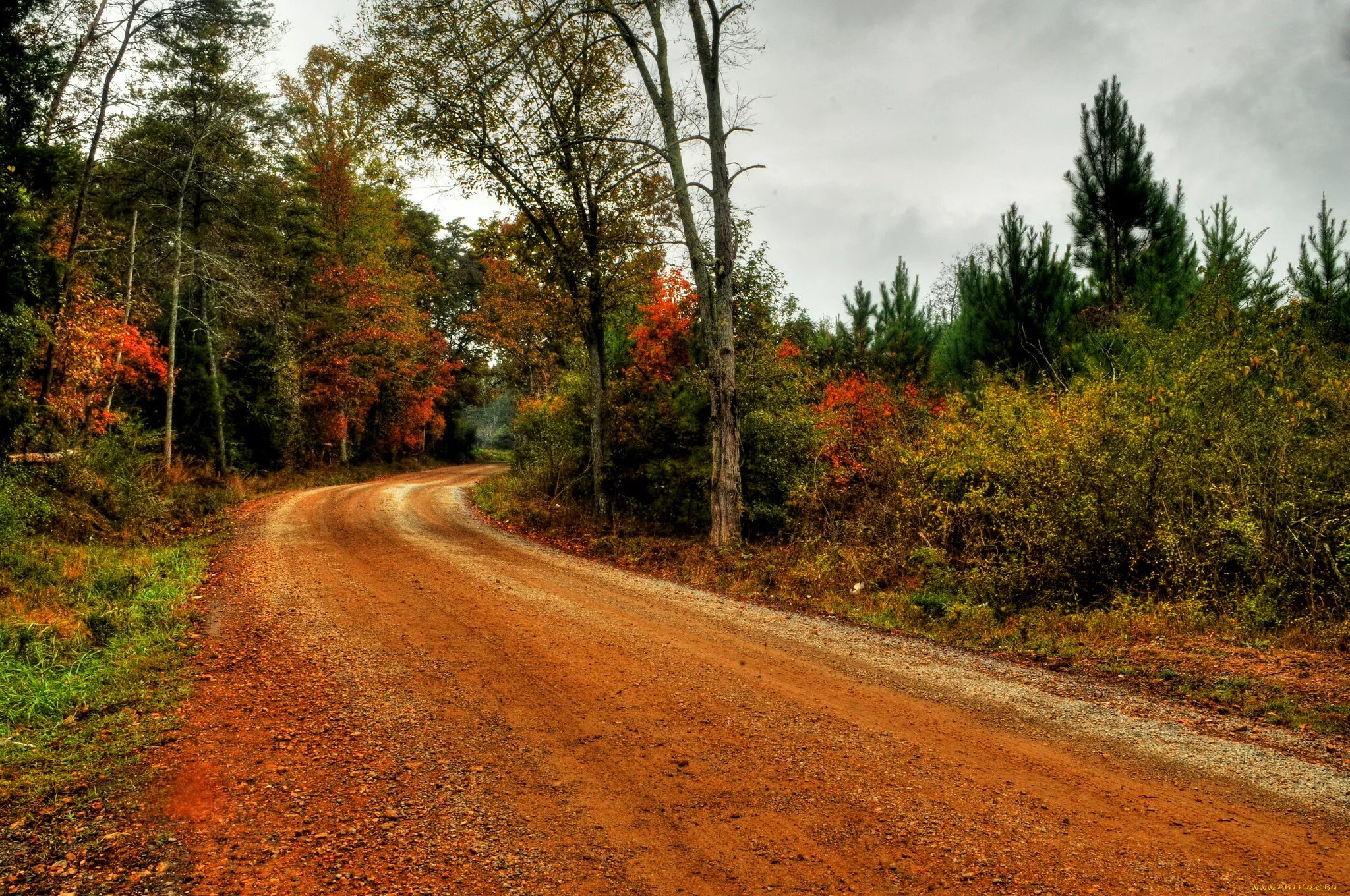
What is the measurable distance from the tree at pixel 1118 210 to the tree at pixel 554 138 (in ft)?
31.9

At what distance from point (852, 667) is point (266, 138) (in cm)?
2529

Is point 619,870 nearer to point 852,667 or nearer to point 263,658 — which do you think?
point 852,667

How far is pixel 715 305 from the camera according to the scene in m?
12.4

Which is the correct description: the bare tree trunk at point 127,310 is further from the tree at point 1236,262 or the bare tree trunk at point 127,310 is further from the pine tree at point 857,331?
the tree at point 1236,262

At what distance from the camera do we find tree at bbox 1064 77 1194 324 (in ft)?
49.2

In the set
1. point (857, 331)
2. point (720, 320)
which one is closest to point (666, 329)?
point (720, 320)

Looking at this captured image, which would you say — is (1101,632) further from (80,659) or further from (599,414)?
(599,414)

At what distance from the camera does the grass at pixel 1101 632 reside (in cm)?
513

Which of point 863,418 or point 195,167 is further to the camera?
point 195,167

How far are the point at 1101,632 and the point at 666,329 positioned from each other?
10.4 metres

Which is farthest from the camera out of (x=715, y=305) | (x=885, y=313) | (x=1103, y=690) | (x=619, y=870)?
(x=885, y=313)

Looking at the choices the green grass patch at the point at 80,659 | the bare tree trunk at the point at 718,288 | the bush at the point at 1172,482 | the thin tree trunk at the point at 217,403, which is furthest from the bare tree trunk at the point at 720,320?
the thin tree trunk at the point at 217,403

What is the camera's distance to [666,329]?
15.3 m

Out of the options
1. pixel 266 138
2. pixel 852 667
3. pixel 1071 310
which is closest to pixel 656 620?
pixel 852 667
